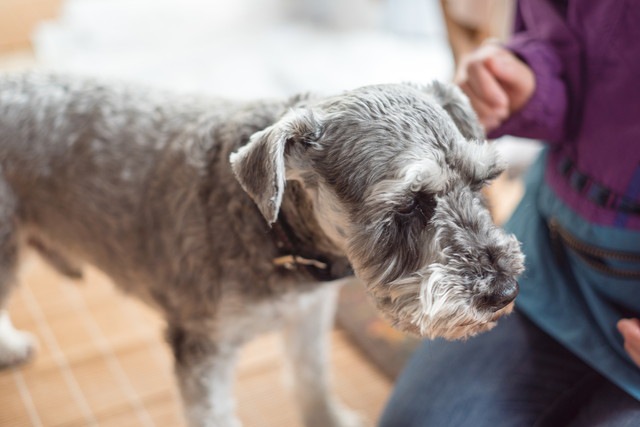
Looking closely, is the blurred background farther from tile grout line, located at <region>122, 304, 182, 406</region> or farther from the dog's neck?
the dog's neck

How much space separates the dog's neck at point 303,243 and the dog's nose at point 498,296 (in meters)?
0.30

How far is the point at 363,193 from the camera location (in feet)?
3.69

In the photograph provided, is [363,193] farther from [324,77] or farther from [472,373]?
[324,77]

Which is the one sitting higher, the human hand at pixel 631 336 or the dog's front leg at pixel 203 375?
the human hand at pixel 631 336

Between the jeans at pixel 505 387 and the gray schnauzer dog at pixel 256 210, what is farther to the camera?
the jeans at pixel 505 387

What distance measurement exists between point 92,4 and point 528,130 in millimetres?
2704

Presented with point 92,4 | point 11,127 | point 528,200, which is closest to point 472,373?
point 528,200

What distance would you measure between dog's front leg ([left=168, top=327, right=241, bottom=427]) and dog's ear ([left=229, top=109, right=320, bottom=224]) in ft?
1.34

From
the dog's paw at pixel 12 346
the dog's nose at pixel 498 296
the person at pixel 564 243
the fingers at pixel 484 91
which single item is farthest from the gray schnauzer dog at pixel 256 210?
the dog's paw at pixel 12 346

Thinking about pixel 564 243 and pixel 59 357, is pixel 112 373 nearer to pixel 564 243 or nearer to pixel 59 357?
pixel 59 357

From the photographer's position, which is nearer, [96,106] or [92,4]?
[96,106]

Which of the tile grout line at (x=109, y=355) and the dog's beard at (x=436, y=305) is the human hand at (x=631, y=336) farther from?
the tile grout line at (x=109, y=355)

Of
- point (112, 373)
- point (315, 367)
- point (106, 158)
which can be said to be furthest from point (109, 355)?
point (106, 158)

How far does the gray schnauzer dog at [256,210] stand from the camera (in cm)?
111
